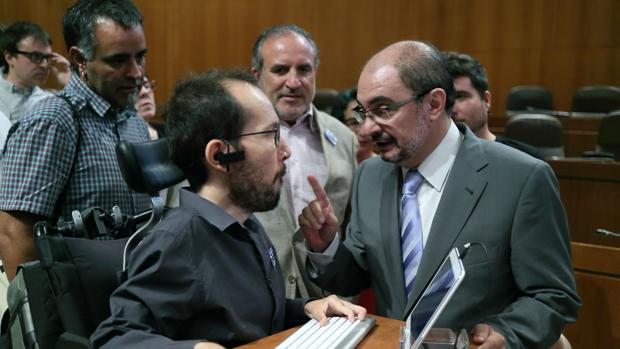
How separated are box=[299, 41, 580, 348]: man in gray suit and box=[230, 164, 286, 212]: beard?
0.62ft

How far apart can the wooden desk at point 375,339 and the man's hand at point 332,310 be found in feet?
0.17

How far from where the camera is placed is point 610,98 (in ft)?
23.7

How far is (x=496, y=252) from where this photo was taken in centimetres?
173

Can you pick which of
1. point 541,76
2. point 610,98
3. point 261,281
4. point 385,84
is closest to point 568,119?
point 610,98

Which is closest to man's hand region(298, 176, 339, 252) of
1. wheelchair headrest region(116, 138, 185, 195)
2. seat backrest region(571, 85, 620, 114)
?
wheelchair headrest region(116, 138, 185, 195)

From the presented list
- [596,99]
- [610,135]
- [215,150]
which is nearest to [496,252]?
[215,150]

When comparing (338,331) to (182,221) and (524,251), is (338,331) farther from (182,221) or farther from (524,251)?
(524,251)

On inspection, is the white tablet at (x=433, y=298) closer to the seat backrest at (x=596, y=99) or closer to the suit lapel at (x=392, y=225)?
the suit lapel at (x=392, y=225)

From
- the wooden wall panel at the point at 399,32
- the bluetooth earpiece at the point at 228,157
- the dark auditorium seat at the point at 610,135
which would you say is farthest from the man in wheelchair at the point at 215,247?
the wooden wall panel at the point at 399,32

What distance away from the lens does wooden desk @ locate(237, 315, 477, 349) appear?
4.33 feet

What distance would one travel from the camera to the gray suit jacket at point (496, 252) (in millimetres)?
1668

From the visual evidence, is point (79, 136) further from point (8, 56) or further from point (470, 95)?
point (8, 56)

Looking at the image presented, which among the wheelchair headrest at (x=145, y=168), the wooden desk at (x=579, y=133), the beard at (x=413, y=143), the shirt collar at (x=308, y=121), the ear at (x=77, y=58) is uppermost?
the ear at (x=77, y=58)

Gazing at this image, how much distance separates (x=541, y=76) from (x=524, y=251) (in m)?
7.16
